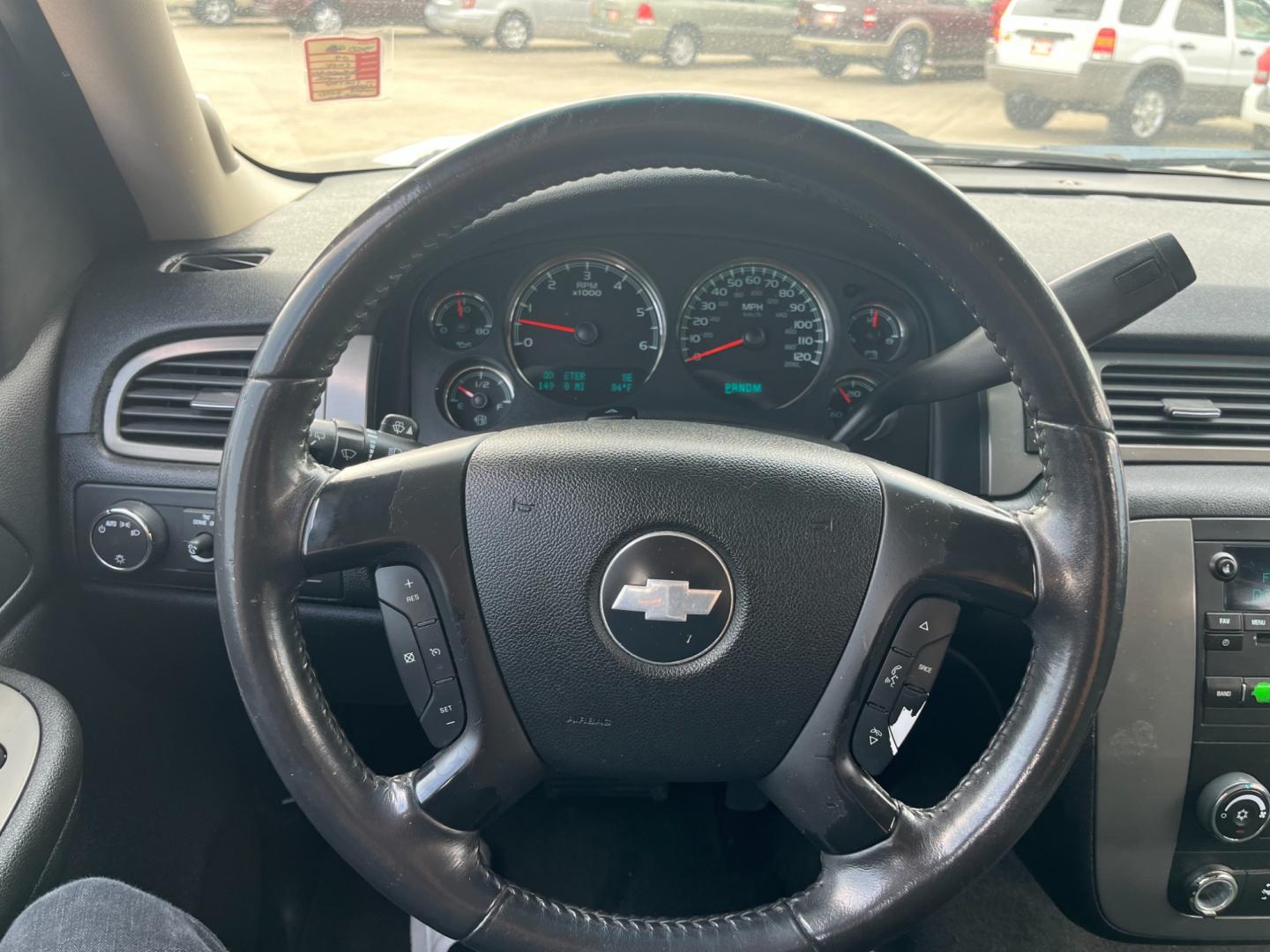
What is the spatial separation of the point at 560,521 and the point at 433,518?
117 millimetres

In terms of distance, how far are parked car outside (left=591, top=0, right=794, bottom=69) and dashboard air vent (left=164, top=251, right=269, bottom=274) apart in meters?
0.62

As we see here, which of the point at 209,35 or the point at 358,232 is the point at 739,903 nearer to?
the point at 358,232

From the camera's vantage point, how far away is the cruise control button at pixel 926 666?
1.07 meters

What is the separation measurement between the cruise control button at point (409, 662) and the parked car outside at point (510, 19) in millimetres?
1071

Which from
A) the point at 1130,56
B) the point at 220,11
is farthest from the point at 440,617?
the point at 1130,56

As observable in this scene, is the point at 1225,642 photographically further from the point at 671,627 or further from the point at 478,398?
the point at 478,398

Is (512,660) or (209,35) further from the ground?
(209,35)

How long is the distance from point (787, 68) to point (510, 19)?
0.44 meters

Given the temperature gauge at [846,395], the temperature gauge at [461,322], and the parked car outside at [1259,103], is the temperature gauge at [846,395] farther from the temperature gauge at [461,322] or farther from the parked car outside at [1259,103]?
the parked car outside at [1259,103]

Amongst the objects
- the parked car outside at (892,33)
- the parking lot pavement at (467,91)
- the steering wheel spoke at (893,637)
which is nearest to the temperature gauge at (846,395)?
the parking lot pavement at (467,91)

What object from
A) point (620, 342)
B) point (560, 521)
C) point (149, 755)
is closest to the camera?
point (560, 521)

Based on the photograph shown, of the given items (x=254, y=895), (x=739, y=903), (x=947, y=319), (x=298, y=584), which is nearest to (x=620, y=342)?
(x=947, y=319)

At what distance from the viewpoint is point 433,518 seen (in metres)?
1.05

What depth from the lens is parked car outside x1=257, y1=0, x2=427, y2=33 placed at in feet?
5.63
